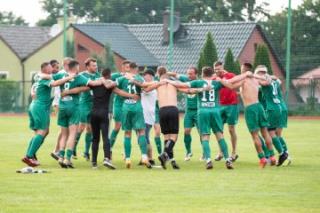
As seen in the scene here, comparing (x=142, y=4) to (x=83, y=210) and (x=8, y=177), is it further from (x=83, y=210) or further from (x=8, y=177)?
(x=83, y=210)

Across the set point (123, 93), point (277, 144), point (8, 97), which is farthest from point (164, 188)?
point (8, 97)

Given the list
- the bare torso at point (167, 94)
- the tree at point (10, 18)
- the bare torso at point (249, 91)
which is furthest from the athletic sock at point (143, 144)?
the tree at point (10, 18)

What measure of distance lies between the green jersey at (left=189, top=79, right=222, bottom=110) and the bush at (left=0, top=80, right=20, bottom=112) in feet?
110

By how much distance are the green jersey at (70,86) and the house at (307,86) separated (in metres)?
24.4

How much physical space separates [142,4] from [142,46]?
251cm

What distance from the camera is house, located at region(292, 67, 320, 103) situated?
140 ft

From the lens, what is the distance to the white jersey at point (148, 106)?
20.5m

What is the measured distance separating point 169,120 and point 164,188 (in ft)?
14.0

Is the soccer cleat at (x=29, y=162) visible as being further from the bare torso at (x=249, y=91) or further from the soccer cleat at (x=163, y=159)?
the bare torso at (x=249, y=91)

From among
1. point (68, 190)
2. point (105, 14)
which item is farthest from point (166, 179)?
point (105, 14)

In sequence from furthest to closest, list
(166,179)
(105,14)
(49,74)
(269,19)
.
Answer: (105,14) < (269,19) < (49,74) < (166,179)

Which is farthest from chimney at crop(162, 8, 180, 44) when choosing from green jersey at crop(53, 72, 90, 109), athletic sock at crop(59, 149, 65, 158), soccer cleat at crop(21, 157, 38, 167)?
soccer cleat at crop(21, 157, 38, 167)

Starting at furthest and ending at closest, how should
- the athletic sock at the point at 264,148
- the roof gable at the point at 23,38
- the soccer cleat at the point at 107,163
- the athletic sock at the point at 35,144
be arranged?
the roof gable at the point at 23,38, the athletic sock at the point at 264,148, the soccer cleat at the point at 107,163, the athletic sock at the point at 35,144

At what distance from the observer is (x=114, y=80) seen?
1905 centimetres
